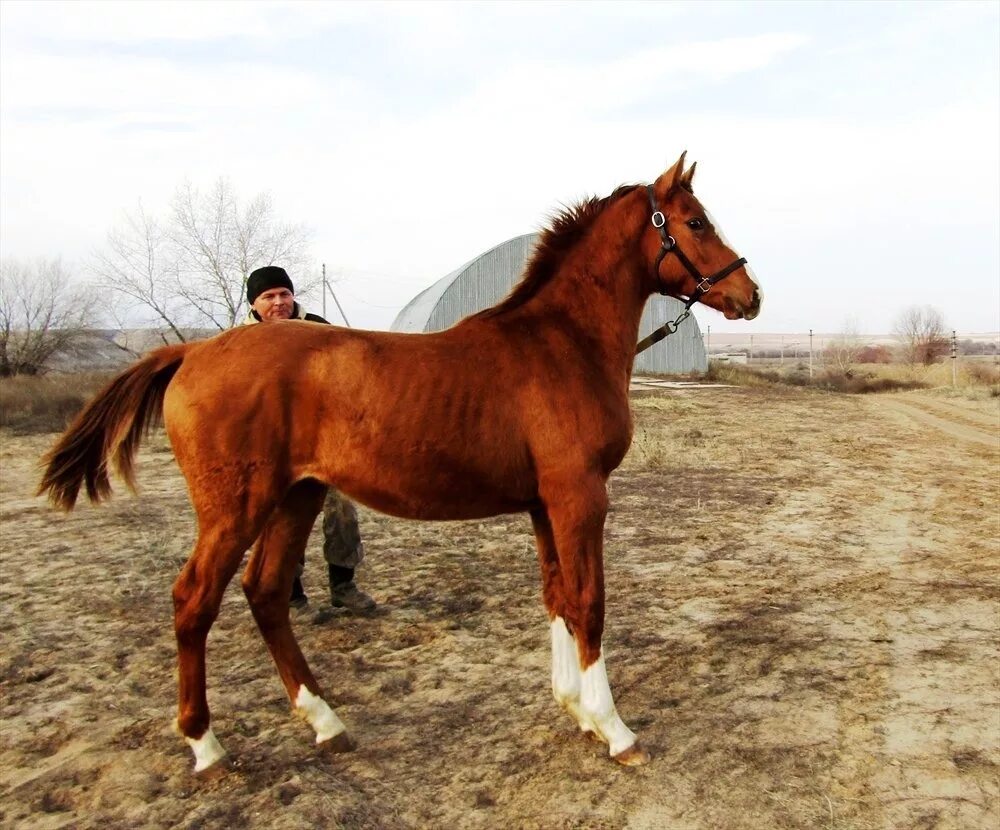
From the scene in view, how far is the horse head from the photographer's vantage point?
369 centimetres

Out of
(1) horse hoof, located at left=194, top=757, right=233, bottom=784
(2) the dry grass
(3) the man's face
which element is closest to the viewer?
(1) horse hoof, located at left=194, top=757, right=233, bottom=784

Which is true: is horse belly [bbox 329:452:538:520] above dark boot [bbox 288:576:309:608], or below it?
above

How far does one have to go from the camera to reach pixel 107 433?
3584 mm

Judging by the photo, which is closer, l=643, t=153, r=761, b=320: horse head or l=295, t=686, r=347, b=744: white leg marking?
l=295, t=686, r=347, b=744: white leg marking

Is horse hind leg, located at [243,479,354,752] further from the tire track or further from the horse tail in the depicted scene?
the tire track

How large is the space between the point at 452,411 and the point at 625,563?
3380 mm

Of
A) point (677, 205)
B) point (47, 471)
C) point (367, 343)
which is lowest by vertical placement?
point (47, 471)

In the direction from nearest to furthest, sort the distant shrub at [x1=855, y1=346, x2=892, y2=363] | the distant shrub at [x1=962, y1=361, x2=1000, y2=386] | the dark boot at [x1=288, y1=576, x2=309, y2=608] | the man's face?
the man's face, the dark boot at [x1=288, y1=576, x2=309, y2=608], the distant shrub at [x1=962, y1=361, x2=1000, y2=386], the distant shrub at [x1=855, y1=346, x2=892, y2=363]

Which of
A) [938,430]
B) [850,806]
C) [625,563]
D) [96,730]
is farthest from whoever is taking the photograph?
[938,430]

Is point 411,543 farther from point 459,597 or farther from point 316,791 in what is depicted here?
point 316,791

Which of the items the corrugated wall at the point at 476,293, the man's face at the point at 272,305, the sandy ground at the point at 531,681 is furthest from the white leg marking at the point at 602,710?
the corrugated wall at the point at 476,293

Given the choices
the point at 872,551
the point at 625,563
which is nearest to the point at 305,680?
the point at 625,563

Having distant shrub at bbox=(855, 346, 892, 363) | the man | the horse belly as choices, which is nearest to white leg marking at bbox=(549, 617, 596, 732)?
the horse belly

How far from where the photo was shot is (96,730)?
3.58 meters
